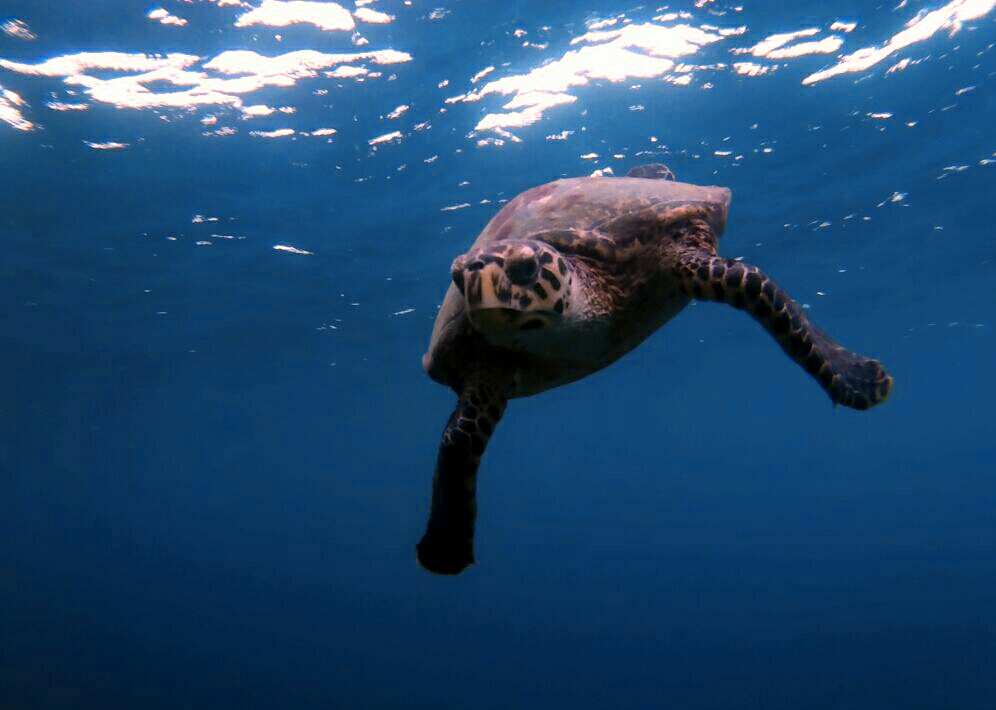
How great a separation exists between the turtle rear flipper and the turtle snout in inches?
50.1

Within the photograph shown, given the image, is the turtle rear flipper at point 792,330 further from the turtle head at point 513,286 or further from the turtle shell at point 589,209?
the turtle head at point 513,286

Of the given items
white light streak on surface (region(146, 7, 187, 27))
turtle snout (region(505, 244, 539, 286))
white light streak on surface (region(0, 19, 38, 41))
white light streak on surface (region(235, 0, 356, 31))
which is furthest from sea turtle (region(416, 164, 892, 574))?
white light streak on surface (region(0, 19, 38, 41))

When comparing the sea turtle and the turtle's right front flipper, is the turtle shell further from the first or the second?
the turtle's right front flipper

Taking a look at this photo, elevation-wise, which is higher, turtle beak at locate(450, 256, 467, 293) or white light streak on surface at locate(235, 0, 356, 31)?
white light streak on surface at locate(235, 0, 356, 31)

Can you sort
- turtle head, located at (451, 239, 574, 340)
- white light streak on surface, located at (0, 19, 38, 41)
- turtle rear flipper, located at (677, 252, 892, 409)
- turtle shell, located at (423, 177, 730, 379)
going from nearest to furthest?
1. turtle head, located at (451, 239, 574, 340)
2. turtle rear flipper, located at (677, 252, 892, 409)
3. turtle shell, located at (423, 177, 730, 379)
4. white light streak on surface, located at (0, 19, 38, 41)

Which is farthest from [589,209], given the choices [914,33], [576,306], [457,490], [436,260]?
[436,260]

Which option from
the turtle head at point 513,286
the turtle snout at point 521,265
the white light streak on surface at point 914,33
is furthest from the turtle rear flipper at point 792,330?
the white light streak on surface at point 914,33

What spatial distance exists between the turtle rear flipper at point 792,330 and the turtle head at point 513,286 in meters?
1.01

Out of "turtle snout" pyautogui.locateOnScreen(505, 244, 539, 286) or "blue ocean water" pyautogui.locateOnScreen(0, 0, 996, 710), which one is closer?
"turtle snout" pyautogui.locateOnScreen(505, 244, 539, 286)

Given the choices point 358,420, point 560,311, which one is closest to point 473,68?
point 560,311

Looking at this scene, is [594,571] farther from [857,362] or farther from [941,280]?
[857,362]

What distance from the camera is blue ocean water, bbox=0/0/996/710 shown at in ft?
36.0

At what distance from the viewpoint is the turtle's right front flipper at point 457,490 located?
4508mm

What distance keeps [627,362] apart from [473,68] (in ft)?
95.1
